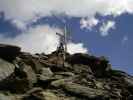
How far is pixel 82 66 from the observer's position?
72188mm

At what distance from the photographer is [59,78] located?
6009cm

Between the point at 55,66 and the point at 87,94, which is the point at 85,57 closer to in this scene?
the point at 55,66

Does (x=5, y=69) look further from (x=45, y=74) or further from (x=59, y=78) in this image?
(x=59, y=78)

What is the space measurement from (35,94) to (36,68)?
32.3 feet

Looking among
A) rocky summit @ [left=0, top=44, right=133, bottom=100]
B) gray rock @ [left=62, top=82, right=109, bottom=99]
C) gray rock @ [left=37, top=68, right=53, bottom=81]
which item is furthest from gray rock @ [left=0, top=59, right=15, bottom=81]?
gray rock @ [left=62, top=82, right=109, bottom=99]

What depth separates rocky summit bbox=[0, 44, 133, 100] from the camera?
54250 millimetres

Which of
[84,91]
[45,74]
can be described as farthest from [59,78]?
[84,91]

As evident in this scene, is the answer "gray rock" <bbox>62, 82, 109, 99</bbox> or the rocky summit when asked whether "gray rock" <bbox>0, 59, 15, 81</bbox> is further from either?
"gray rock" <bbox>62, 82, 109, 99</bbox>

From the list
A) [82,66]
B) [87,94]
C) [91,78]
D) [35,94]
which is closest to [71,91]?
[87,94]

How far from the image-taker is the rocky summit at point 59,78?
178 ft

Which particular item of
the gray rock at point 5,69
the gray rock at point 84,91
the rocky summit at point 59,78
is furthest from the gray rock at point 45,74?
the gray rock at point 5,69

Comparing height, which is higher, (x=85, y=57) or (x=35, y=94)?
(x=85, y=57)

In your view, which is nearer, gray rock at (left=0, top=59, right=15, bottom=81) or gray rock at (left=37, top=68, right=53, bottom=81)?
gray rock at (left=0, top=59, right=15, bottom=81)

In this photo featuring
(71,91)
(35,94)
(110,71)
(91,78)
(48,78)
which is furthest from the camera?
(110,71)
